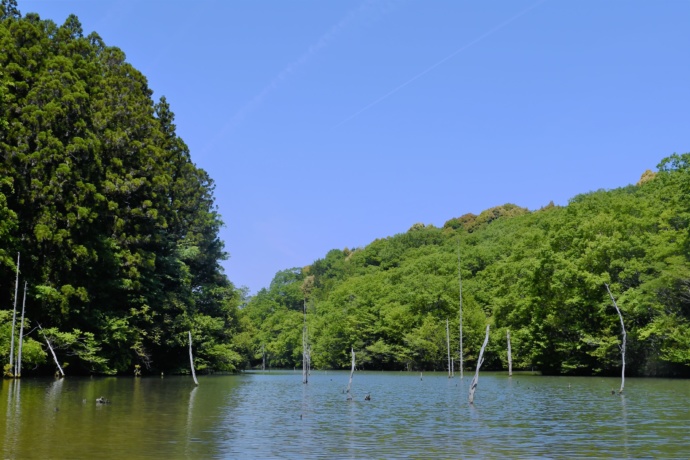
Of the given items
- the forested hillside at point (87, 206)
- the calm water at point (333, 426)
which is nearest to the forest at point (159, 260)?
the forested hillside at point (87, 206)

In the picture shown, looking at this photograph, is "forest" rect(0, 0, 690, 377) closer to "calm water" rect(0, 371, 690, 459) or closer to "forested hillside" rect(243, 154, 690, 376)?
"forested hillside" rect(243, 154, 690, 376)

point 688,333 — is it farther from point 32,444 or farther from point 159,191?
point 32,444

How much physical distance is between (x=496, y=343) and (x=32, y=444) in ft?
219

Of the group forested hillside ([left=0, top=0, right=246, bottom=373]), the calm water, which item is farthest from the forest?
the calm water

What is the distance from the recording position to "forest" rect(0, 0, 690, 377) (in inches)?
1721

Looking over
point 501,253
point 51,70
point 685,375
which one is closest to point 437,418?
point 51,70

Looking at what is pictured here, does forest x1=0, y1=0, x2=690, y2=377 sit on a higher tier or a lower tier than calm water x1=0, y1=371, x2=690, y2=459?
higher

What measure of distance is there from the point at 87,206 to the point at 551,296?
4137cm

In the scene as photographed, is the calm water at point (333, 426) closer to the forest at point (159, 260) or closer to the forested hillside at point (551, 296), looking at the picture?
the forest at point (159, 260)

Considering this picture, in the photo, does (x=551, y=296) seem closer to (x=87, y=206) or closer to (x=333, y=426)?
(x=87, y=206)

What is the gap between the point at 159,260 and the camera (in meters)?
59.0

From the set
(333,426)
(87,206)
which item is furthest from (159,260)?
(333,426)

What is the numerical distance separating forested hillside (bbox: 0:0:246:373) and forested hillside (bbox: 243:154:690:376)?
3104 centimetres

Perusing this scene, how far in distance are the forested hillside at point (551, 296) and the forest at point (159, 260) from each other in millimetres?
199
